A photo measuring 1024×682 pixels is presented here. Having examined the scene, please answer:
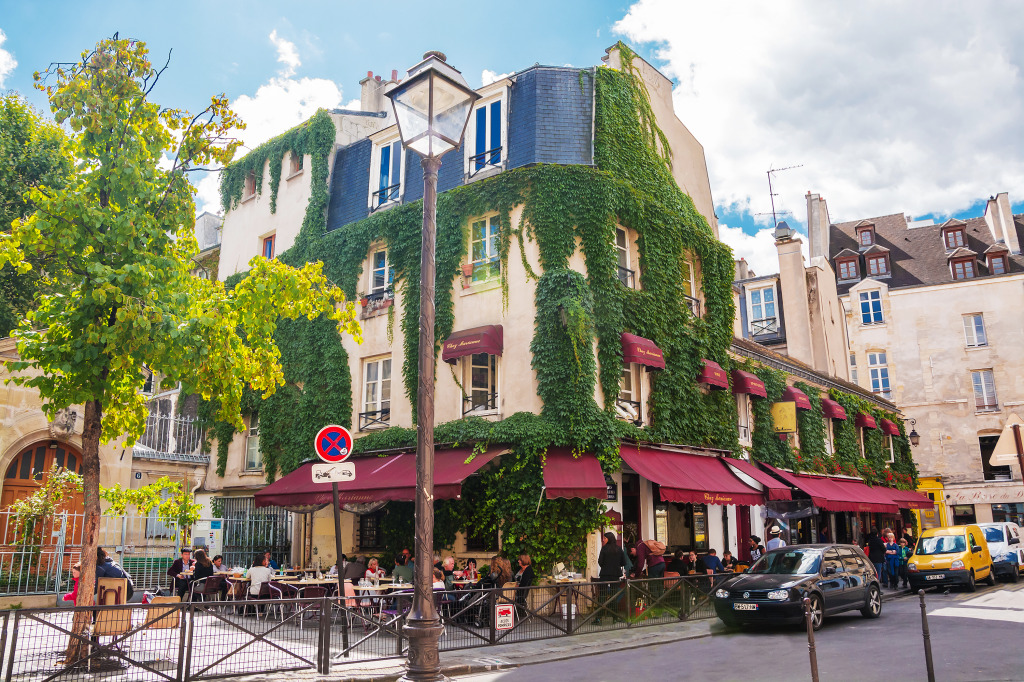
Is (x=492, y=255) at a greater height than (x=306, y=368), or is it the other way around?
(x=492, y=255)

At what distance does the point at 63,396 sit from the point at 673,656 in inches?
335

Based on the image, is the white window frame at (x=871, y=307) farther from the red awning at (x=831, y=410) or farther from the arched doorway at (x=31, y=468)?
the arched doorway at (x=31, y=468)

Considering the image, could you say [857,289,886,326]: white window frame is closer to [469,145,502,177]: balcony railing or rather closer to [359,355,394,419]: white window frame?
[469,145,502,177]: balcony railing

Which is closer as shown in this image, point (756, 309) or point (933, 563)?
point (933, 563)

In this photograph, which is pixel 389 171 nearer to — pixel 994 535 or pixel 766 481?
pixel 766 481

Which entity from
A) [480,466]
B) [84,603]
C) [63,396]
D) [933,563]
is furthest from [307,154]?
[933,563]

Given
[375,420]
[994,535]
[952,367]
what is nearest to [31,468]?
[375,420]

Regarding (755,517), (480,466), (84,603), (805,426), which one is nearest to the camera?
(84,603)

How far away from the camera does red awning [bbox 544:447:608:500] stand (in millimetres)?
14062

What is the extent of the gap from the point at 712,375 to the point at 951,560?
7.09m

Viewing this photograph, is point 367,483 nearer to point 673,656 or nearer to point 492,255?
point 492,255

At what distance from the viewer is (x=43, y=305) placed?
10266 millimetres

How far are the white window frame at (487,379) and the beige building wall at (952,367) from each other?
97.9ft

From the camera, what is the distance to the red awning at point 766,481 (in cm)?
1786
